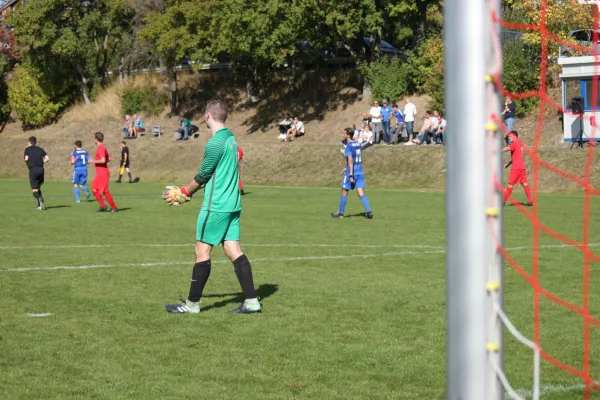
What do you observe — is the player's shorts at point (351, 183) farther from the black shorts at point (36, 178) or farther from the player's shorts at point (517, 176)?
the black shorts at point (36, 178)

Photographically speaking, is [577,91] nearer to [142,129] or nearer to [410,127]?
[410,127]

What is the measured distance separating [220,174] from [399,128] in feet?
112

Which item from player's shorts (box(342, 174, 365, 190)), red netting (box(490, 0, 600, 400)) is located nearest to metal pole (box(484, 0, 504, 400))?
red netting (box(490, 0, 600, 400))

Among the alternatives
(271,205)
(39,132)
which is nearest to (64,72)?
(39,132)

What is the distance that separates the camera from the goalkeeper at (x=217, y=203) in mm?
9203

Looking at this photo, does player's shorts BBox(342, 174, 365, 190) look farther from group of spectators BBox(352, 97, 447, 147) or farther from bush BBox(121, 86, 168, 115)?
bush BBox(121, 86, 168, 115)

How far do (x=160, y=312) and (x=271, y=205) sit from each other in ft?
56.8

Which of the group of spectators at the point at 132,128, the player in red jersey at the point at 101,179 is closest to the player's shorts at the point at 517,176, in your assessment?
the player in red jersey at the point at 101,179

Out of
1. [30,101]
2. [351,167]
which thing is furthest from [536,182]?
[30,101]

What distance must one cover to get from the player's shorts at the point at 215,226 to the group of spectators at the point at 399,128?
3106 centimetres

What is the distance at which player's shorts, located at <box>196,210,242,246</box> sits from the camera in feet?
30.4

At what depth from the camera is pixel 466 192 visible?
141 inches

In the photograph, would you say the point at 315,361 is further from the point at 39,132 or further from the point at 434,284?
the point at 39,132

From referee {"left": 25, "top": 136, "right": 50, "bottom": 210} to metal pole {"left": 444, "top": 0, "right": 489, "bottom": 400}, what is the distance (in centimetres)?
2299
